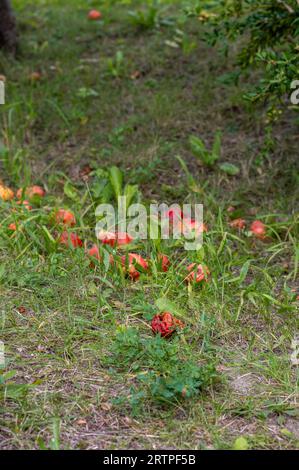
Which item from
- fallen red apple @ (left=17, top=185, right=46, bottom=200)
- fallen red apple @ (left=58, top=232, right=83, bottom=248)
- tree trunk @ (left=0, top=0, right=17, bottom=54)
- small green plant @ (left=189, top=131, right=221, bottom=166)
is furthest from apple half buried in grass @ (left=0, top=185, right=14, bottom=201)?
tree trunk @ (left=0, top=0, right=17, bottom=54)

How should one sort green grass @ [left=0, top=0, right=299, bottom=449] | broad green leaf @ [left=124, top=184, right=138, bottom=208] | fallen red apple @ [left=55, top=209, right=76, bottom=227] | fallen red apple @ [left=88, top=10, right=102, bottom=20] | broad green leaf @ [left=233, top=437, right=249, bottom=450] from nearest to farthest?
broad green leaf @ [left=233, top=437, right=249, bottom=450], green grass @ [left=0, top=0, right=299, bottom=449], fallen red apple @ [left=55, top=209, right=76, bottom=227], broad green leaf @ [left=124, top=184, right=138, bottom=208], fallen red apple @ [left=88, top=10, right=102, bottom=20]

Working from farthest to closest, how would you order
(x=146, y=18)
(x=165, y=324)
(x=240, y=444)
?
(x=146, y=18), (x=165, y=324), (x=240, y=444)

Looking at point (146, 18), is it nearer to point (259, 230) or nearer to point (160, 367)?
point (259, 230)

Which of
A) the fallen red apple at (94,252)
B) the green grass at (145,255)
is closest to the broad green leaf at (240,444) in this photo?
the green grass at (145,255)

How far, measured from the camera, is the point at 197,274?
3.15 metres

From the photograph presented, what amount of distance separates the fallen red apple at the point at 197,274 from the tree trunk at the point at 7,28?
2.75 meters

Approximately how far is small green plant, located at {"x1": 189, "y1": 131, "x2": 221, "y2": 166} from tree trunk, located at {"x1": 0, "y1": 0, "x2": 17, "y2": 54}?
1746 millimetres

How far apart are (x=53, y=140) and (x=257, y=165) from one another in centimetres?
132

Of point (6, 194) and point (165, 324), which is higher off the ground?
point (6, 194)

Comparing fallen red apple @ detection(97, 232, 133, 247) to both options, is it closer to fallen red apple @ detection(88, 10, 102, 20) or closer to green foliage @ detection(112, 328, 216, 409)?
green foliage @ detection(112, 328, 216, 409)

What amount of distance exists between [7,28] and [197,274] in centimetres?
285

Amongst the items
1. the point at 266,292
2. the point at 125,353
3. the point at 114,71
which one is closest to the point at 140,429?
the point at 125,353

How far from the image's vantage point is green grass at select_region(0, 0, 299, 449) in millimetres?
2418

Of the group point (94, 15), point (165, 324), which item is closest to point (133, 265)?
point (165, 324)
